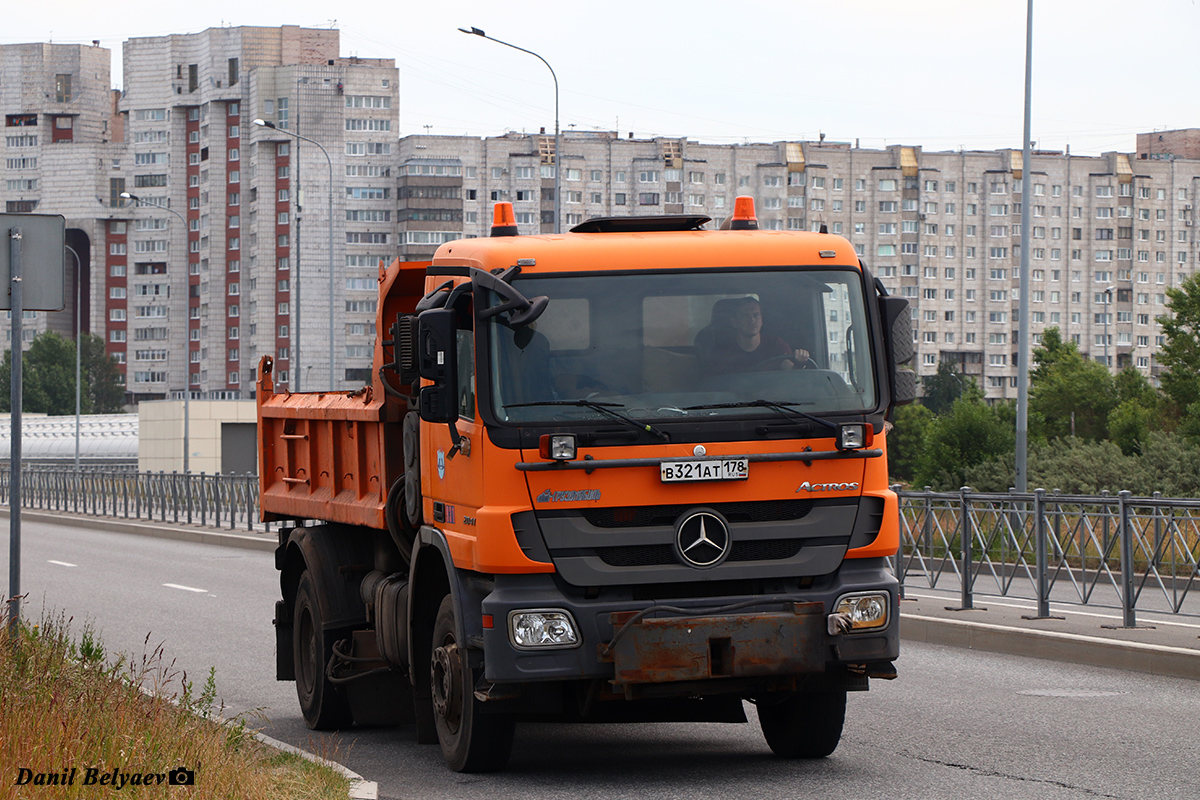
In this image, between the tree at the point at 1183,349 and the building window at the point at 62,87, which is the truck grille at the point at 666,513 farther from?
the building window at the point at 62,87

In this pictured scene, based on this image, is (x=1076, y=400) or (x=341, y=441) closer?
(x=341, y=441)

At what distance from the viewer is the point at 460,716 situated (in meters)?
7.44

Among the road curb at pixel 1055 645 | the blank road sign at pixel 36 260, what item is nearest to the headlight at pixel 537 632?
the blank road sign at pixel 36 260

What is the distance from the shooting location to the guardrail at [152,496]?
31.8 metres

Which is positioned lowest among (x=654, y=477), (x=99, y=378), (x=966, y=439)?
(x=966, y=439)

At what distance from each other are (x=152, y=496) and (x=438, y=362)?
3177 cm

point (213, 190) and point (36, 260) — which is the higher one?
point (213, 190)

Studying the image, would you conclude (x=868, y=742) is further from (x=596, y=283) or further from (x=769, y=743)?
(x=596, y=283)

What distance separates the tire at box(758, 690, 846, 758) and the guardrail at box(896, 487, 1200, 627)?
6007 mm

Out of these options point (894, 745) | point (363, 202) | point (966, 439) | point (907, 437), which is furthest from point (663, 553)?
point (363, 202)

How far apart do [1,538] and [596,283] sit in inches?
1060

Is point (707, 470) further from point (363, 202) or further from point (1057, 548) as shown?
point (363, 202)

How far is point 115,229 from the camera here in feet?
456

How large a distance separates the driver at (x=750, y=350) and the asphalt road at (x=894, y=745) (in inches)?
72.9
